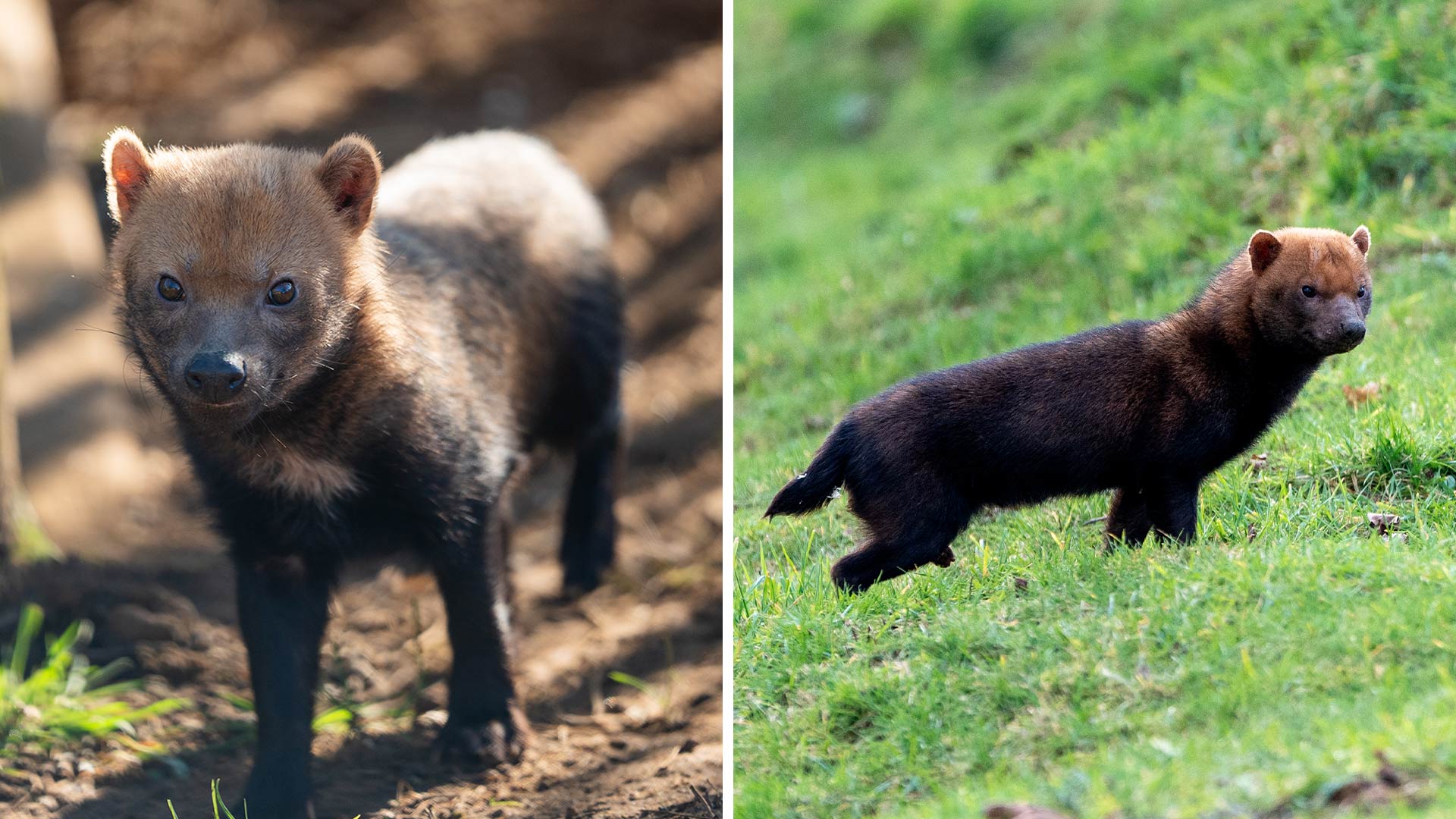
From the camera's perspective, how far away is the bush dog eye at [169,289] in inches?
179

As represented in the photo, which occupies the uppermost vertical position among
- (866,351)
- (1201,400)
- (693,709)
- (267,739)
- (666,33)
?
(666,33)

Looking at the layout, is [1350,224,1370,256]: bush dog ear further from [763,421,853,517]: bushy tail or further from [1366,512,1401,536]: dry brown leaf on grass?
[763,421,853,517]: bushy tail

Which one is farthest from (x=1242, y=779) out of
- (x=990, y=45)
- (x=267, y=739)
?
(x=990, y=45)

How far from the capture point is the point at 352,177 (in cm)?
485

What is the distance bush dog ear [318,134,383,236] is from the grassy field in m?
1.91

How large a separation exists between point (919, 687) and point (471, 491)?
1.85m

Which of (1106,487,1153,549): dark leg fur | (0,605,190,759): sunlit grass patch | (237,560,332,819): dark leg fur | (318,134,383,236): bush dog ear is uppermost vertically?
(318,134,383,236): bush dog ear

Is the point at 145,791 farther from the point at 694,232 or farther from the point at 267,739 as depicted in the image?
the point at 694,232

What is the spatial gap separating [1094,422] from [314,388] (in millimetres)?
2643

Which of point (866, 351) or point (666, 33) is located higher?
point (666, 33)

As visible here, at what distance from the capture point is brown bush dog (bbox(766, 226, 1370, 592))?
481 centimetres

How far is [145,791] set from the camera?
5250mm

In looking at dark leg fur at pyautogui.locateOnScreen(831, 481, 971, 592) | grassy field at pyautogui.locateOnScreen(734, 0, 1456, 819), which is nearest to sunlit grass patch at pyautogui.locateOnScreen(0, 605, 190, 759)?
grassy field at pyautogui.locateOnScreen(734, 0, 1456, 819)

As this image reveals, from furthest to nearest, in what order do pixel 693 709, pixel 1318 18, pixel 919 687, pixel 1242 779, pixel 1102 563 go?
pixel 1318 18 → pixel 693 709 → pixel 1102 563 → pixel 919 687 → pixel 1242 779
